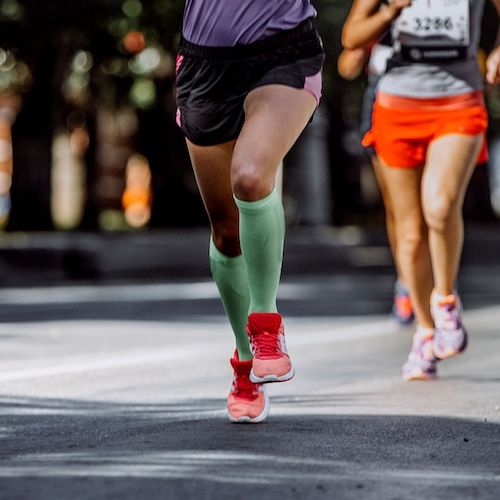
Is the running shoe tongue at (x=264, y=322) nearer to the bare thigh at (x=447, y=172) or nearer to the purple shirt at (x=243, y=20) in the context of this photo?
the purple shirt at (x=243, y=20)

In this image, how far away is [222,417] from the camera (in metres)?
5.21

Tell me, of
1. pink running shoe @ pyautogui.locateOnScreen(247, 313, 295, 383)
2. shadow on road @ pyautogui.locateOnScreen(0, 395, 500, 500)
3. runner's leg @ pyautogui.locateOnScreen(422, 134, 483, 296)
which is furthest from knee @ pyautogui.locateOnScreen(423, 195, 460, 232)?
pink running shoe @ pyautogui.locateOnScreen(247, 313, 295, 383)

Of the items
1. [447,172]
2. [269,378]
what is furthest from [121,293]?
[269,378]

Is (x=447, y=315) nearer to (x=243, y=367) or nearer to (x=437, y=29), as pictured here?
(x=437, y=29)

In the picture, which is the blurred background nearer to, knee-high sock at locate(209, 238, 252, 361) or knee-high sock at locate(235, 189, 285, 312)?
knee-high sock at locate(209, 238, 252, 361)

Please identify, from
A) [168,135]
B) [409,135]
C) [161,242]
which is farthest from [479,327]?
[168,135]

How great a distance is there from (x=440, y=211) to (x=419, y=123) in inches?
14.6

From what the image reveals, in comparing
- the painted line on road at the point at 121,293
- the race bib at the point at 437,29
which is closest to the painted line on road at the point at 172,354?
the race bib at the point at 437,29

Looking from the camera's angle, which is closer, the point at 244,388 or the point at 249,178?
the point at 249,178

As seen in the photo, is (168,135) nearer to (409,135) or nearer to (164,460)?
(409,135)

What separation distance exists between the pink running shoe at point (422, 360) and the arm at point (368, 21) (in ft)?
4.00

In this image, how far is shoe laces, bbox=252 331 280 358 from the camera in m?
4.80

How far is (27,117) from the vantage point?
856 inches

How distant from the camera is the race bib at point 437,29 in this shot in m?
6.38
